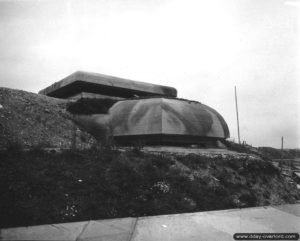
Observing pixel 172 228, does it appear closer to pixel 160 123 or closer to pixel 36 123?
pixel 160 123

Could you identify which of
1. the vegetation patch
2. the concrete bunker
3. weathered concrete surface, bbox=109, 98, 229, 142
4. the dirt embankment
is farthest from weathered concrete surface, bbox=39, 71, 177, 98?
the vegetation patch

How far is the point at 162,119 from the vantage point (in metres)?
14.7

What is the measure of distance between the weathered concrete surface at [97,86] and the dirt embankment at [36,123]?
3616 millimetres

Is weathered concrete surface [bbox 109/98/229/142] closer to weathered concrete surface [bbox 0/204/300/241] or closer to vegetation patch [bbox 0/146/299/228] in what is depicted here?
vegetation patch [bbox 0/146/299/228]

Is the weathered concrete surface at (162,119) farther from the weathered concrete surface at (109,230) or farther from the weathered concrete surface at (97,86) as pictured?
the weathered concrete surface at (109,230)

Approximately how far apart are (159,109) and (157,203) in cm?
866

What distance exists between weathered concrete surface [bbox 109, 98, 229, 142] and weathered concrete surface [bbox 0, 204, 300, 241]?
849 cm

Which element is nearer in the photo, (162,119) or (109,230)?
(109,230)

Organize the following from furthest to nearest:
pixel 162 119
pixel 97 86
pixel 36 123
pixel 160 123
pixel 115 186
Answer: pixel 97 86 < pixel 162 119 < pixel 160 123 < pixel 36 123 < pixel 115 186

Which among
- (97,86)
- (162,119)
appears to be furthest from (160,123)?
(97,86)

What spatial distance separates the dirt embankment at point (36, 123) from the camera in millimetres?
12012

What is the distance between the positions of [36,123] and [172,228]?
10371mm

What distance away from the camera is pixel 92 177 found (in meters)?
7.59

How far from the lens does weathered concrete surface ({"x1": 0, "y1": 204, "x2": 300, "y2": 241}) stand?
425 centimetres
